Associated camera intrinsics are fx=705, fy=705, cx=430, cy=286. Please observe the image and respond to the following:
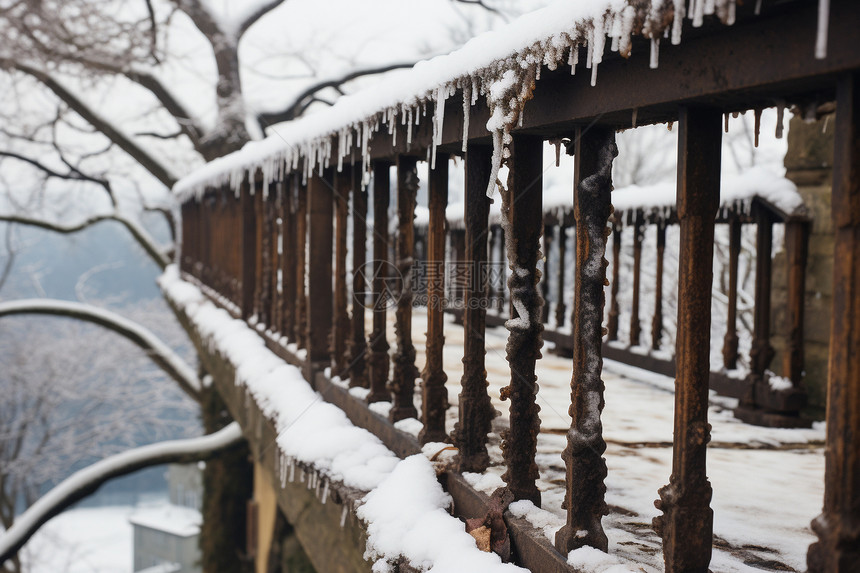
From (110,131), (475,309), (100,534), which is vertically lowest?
(100,534)

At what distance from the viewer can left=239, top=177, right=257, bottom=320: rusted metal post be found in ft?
18.2

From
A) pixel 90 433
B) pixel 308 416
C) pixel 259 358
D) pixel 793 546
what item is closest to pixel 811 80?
pixel 793 546

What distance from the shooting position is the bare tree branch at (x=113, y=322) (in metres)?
12.8

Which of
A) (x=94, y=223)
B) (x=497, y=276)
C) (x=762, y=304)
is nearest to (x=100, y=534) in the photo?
(x=94, y=223)

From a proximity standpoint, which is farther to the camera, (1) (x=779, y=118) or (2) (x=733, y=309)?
(2) (x=733, y=309)

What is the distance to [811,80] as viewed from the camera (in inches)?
42.4

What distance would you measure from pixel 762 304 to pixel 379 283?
2.14m

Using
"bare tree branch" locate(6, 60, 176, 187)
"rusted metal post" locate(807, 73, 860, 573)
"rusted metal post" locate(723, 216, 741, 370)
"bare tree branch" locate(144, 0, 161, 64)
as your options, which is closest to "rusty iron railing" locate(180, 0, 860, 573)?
"rusted metal post" locate(807, 73, 860, 573)

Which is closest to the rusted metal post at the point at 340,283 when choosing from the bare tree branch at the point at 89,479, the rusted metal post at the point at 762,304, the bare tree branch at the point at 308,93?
the rusted metal post at the point at 762,304

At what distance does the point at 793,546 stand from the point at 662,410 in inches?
73.4

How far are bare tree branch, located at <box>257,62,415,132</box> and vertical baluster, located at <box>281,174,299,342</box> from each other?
31.6ft

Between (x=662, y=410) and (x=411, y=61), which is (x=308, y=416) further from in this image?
(x=411, y=61)

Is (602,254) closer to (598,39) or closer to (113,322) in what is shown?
(598,39)

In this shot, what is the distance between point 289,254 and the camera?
4.37 m
